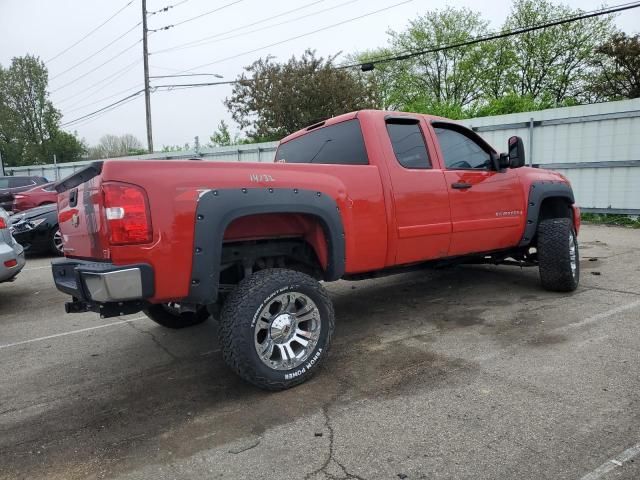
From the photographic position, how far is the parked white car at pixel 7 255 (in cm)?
557

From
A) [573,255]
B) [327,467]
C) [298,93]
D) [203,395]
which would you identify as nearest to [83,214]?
[203,395]

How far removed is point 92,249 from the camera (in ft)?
9.61

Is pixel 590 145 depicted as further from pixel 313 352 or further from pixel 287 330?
pixel 287 330

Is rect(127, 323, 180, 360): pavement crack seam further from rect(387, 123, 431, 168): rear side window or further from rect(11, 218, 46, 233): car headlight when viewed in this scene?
rect(11, 218, 46, 233): car headlight

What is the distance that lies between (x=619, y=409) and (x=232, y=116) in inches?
1082

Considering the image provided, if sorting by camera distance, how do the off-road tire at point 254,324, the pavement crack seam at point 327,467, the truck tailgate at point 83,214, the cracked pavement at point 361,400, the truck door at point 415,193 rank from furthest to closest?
the truck door at point 415,193
the off-road tire at point 254,324
the truck tailgate at point 83,214
the cracked pavement at point 361,400
the pavement crack seam at point 327,467

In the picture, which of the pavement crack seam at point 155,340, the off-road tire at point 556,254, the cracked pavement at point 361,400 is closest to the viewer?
the cracked pavement at point 361,400

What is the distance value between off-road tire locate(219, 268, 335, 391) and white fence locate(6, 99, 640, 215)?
9392 millimetres

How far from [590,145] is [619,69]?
20.8m

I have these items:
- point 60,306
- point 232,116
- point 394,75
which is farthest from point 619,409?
point 394,75

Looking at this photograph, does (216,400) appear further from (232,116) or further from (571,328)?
(232,116)

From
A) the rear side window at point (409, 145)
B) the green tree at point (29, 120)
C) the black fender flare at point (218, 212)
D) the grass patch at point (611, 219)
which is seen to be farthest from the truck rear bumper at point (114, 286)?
the green tree at point (29, 120)

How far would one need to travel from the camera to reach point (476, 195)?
460 centimetres

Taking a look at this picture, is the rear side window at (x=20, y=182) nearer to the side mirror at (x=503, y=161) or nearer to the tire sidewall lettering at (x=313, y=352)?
the side mirror at (x=503, y=161)
